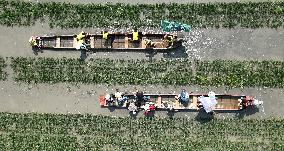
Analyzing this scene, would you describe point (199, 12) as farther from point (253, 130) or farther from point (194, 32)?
point (253, 130)

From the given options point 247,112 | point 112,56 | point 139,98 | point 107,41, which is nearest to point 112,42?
point 107,41

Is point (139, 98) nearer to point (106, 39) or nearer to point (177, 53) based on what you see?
point (177, 53)

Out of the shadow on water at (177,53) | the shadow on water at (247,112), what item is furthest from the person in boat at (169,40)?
the shadow on water at (247,112)

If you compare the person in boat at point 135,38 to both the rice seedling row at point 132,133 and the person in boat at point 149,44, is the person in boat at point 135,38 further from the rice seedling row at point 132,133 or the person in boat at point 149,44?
the rice seedling row at point 132,133

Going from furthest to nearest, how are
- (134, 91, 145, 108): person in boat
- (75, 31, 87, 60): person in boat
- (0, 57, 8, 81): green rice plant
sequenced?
(0, 57, 8, 81): green rice plant
(75, 31, 87, 60): person in boat
(134, 91, 145, 108): person in boat

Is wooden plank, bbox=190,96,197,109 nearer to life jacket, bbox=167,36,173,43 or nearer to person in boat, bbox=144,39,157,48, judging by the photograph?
life jacket, bbox=167,36,173,43

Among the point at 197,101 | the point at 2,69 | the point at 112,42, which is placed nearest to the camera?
the point at 197,101

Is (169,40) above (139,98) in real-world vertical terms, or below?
above

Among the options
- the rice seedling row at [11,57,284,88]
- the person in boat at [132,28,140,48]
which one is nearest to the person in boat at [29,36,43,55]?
the rice seedling row at [11,57,284,88]

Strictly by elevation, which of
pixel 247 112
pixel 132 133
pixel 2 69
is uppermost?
pixel 2 69

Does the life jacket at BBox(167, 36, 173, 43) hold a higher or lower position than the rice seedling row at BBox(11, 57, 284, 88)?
higher
